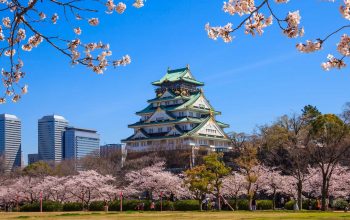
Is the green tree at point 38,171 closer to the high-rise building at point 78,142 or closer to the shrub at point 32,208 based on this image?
the shrub at point 32,208

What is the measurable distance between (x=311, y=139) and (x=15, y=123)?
144728 mm

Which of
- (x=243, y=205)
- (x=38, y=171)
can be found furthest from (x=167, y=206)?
(x=38, y=171)

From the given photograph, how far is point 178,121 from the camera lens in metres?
68.7

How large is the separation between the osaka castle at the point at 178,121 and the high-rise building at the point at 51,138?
96343mm

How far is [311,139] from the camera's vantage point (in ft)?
126

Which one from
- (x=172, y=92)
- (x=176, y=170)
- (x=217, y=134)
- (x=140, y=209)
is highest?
(x=172, y=92)

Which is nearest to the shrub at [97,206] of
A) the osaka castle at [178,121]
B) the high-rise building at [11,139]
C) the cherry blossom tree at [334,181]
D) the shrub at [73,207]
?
the shrub at [73,207]

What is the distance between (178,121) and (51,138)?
111 metres

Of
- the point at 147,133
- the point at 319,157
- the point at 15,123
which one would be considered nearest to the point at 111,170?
the point at 147,133

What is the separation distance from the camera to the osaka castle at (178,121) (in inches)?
2662

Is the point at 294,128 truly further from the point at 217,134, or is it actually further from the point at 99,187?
the point at 217,134

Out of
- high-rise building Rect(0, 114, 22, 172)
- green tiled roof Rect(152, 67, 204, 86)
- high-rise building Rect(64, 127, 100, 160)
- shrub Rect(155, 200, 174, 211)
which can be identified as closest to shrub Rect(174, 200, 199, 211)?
shrub Rect(155, 200, 174, 211)

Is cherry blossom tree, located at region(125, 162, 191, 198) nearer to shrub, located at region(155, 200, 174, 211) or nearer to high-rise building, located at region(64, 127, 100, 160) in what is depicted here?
shrub, located at region(155, 200, 174, 211)

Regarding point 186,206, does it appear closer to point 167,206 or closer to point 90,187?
point 167,206
